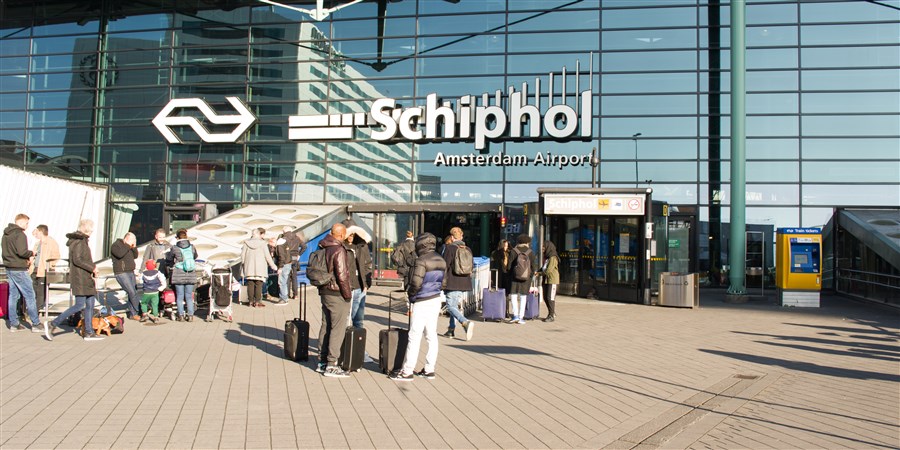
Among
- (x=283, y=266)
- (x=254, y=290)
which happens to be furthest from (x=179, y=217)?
(x=254, y=290)

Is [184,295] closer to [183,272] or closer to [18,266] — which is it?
[183,272]

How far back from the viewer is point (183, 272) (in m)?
12.8

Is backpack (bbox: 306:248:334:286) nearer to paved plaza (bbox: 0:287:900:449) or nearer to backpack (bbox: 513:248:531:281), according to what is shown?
paved plaza (bbox: 0:287:900:449)

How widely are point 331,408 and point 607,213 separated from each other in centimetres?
1257

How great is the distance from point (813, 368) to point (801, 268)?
9.85 meters

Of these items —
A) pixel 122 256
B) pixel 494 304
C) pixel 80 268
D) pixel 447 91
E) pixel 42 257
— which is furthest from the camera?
pixel 447 91

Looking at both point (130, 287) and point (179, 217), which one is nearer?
point (130, 287)

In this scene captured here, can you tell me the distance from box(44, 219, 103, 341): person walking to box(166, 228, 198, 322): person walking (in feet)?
6.47

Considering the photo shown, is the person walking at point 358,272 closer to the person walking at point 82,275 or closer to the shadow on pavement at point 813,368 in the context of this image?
the person walking at point 82,275

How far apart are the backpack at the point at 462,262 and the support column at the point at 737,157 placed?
1084cm

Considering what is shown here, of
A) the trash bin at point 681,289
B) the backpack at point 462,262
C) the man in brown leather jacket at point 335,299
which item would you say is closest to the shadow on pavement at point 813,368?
the backpack at point 462,262

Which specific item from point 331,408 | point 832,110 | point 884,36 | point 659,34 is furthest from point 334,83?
point 331,408

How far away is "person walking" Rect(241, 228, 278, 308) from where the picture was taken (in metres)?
15.5

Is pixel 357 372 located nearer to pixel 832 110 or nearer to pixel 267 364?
pixel 267 364
